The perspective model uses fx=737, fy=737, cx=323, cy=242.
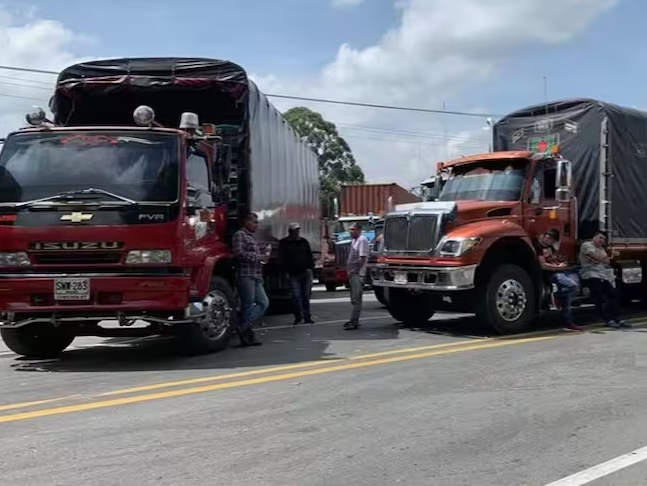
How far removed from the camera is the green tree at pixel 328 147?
63.1m

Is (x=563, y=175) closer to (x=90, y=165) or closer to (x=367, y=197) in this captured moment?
(x=90, y=165)

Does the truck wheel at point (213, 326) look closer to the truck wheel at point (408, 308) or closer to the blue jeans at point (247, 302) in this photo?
the blue jeans at point (247, 302)

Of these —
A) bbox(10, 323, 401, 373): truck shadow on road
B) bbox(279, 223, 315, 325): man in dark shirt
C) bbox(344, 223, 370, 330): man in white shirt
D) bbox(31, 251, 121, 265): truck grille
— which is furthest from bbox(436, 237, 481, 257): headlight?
bbox(31, 251, 121, 265): truck grille

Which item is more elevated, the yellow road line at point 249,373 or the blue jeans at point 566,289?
the blue jeans at point 566,289

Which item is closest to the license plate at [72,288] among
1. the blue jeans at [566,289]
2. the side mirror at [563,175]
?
the blue jeans at [566,289]

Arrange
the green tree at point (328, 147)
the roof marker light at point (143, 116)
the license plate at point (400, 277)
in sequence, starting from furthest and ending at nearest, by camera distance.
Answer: the green tree at point (328, 147) < the license plate at point (400, 277) < the roof marker light at point (143, 116)

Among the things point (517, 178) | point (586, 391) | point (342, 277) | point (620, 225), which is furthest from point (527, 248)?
point (342, 277)

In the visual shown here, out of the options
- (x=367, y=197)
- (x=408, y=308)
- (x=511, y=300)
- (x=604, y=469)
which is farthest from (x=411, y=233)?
(x=367, y=197)

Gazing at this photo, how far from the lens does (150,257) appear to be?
325 inches

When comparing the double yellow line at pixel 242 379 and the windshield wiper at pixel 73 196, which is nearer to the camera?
the double yellow line at pixel 242 379

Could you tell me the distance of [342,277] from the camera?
21.8 metres

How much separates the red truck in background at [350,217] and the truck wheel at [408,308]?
1796mm

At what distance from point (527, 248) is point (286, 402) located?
606 centimetres

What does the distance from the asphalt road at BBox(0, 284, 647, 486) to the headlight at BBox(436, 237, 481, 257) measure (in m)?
1.37
